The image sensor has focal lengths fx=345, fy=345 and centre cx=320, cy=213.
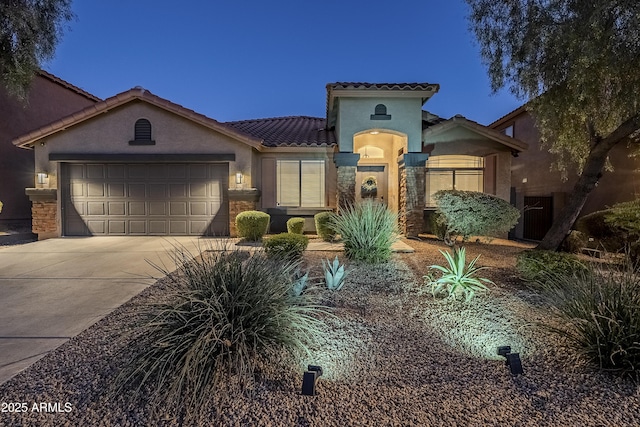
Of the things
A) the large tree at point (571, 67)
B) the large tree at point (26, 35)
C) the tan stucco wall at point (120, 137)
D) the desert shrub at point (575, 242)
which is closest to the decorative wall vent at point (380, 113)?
the large tree at point (571, 67)

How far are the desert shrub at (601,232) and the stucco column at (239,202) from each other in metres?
9.47

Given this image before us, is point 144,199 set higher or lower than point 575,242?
higher

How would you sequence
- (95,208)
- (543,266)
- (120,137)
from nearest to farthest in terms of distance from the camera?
(543,266)
(120,137)
(95,208)

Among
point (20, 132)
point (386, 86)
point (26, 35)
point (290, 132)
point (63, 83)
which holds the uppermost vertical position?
point (63, 83)

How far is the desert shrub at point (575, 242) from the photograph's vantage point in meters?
8.85

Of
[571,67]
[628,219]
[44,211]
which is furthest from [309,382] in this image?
[44,211]

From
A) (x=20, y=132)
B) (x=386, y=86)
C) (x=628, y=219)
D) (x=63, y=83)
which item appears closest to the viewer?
(x=628, y=219)

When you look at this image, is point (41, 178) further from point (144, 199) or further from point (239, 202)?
point (239, 202)

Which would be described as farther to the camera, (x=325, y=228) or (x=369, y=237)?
(x=325, y=228)

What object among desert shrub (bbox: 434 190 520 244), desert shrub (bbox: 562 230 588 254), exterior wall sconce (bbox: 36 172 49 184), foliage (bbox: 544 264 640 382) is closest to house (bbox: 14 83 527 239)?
exterior wall sconce (bbox: 36 172 49 184)

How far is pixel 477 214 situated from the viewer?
27.6 ft

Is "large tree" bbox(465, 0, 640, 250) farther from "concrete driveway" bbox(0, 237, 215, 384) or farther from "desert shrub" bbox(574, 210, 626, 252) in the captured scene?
"concrete driveway" bbox(0, 237, 215, 384)

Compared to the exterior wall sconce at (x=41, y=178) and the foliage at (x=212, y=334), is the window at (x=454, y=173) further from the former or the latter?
the exterior wall sconce at (x=41, y=178)

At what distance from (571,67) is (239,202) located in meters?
9.34
